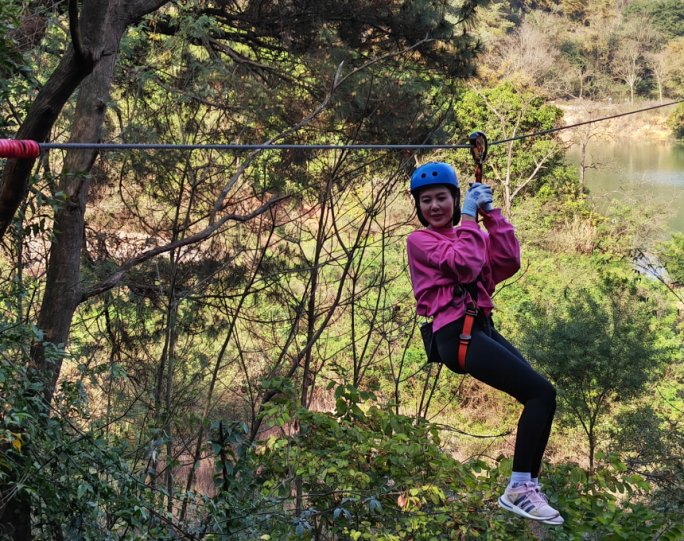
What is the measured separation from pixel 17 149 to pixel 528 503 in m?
1.91

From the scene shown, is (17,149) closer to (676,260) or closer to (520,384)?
(520,384)

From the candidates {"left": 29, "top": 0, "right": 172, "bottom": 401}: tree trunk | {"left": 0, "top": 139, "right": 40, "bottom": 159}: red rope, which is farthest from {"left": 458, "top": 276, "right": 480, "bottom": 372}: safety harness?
{"left": 29, "top": 0, "right": 172, "bottom": 401}: tree trunk

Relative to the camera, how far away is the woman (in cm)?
224

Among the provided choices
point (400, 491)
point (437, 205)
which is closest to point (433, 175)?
point (437, 205)

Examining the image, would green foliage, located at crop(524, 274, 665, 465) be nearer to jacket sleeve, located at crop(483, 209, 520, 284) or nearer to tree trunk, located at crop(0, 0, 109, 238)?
jacket sleeve, located at crop(483, 209, 520, 284)

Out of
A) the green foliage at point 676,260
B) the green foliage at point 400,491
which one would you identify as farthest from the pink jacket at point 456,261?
the green foliage at point 676,260

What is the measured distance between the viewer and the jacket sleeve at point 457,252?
2.28m

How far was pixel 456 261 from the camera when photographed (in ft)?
7.51

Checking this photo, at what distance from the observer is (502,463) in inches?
147

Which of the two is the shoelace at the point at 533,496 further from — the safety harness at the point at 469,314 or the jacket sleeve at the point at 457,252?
the jacket sleeve at the point at 457,252

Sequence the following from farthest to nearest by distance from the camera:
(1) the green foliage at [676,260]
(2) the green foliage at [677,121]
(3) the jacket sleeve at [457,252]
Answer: (2) the green foliage at [677,121] → (1) the green foliage at [676,260] → (3) the jacket sleeve at [457,252]

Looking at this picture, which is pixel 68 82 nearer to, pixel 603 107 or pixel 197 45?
pixel 197 45

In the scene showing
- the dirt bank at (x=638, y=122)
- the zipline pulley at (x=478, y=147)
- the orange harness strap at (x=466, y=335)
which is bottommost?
the orange harness strap at (x=466, y=335)

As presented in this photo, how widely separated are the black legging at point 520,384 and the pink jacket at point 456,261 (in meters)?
0.14
